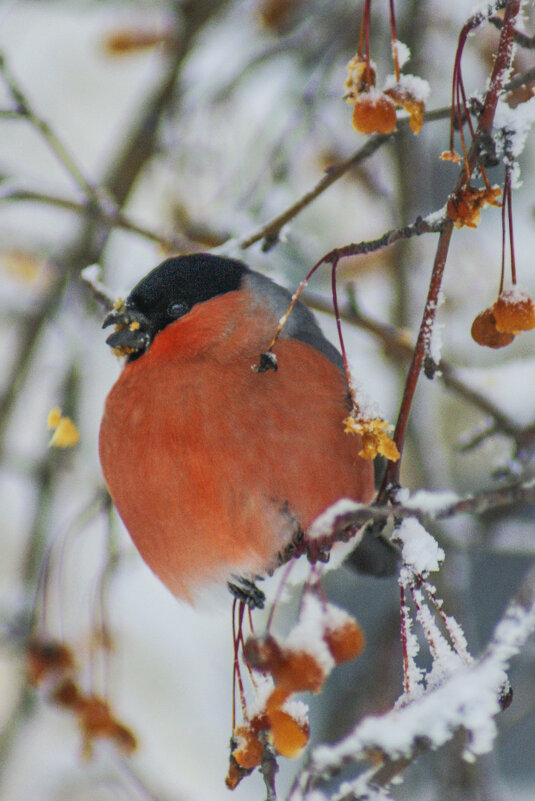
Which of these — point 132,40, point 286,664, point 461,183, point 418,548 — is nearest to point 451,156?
point 461,183

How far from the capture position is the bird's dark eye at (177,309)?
1322 millimetres

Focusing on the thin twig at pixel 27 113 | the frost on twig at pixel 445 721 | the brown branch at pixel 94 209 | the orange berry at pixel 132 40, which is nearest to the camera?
the frost on twig at pixel 445 721

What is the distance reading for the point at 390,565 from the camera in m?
1.54

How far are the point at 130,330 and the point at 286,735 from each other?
66 cm

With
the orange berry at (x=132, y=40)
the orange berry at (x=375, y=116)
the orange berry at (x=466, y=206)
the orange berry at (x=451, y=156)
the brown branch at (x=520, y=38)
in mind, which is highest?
the orange berry at (x=132, y=40)

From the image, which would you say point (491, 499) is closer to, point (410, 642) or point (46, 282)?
point (410, 642)

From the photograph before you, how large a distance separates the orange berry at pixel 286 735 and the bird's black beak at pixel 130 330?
0.61 m

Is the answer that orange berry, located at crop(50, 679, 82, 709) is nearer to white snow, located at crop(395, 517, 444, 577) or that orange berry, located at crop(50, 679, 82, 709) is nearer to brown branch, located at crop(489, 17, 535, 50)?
white snow, located at crop(395, 517, 444, 577)

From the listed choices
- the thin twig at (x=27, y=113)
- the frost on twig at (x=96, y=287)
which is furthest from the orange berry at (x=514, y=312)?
the thin twig at (x=27, y=113)

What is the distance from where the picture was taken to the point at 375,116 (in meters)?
0.90

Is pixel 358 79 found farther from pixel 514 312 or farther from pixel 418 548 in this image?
pixel 418 548

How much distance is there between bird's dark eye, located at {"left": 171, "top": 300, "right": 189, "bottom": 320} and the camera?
4.34ft

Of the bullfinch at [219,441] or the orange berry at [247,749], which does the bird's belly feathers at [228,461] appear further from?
the orange berry at [247,749]

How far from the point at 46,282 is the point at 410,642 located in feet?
5.43
